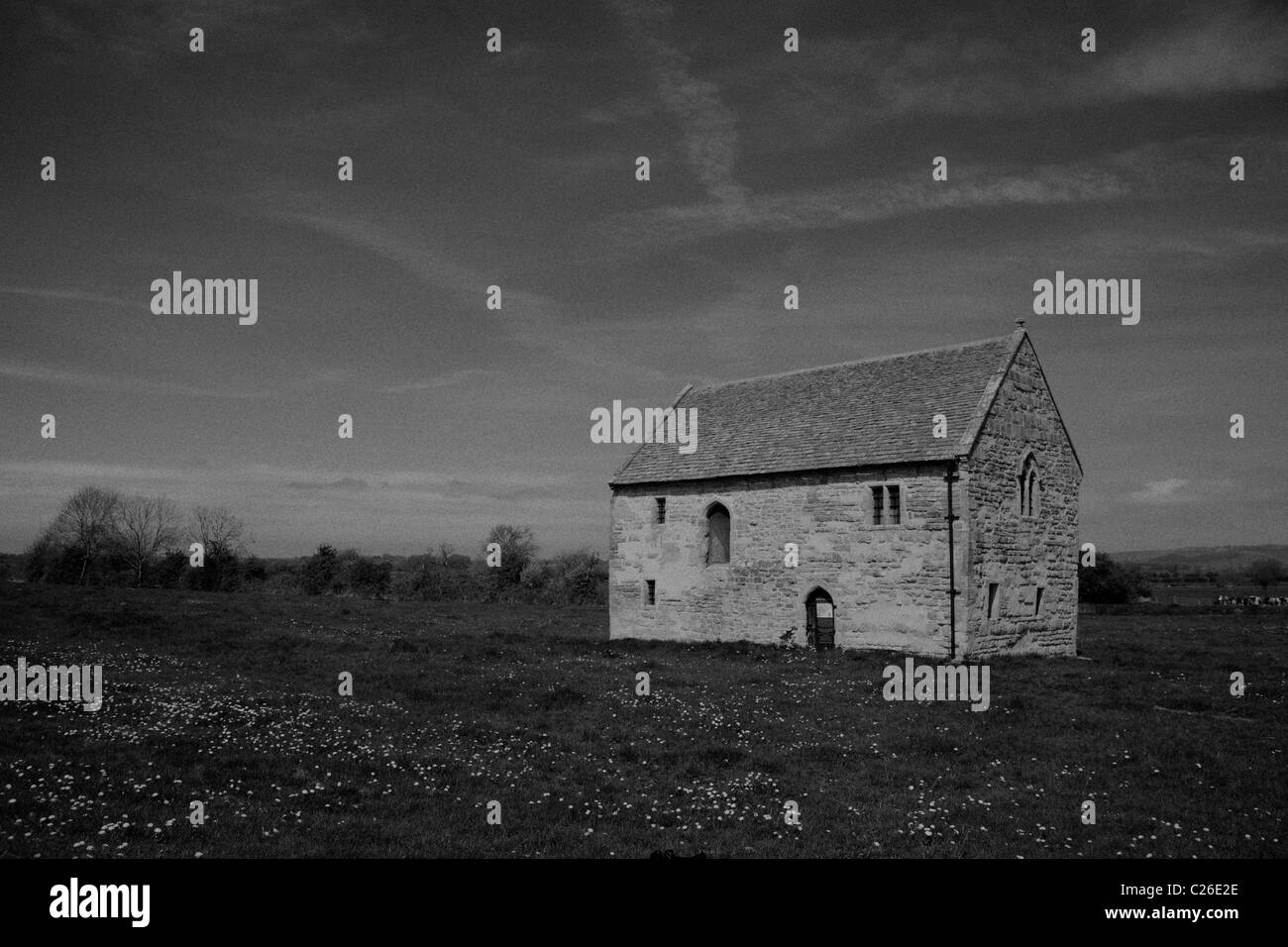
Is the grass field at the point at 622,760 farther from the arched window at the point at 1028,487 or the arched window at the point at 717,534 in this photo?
the arched window at the point at 717,534

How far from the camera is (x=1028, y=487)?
29703 millimetres

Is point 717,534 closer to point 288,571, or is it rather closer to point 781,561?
point 781,561

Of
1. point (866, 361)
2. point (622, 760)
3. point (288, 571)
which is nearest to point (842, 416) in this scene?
point (866, 361)

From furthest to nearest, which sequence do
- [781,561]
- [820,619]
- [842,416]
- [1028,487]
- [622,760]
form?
1. [842,416]
2. [781,561]
3. [1028,487]
4. [820,619]
5. [622,760]

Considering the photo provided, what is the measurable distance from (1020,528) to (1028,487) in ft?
6.14

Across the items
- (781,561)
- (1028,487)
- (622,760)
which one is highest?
(1028,487)

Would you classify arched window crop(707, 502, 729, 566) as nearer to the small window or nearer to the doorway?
the doorway

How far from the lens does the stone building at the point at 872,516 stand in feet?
87.1

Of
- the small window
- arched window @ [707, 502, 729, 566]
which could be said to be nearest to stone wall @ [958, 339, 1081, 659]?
the small window

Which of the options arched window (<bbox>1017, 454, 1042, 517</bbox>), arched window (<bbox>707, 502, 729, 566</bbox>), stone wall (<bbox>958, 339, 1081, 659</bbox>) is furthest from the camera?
arched window (<bbox>707, 502, 729, 566</bbox>)

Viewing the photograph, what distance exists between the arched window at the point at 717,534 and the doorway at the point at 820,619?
4112 millimetres

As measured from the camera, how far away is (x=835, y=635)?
28.3 meters

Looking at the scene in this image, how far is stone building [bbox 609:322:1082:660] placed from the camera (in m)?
26.6

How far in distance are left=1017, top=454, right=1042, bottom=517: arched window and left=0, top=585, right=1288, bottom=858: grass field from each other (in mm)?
6783
